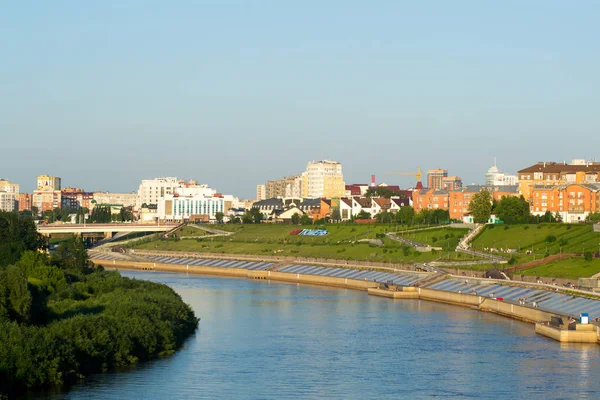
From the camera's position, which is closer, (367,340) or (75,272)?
(367,340)

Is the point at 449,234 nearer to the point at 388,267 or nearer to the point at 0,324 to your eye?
the point at 388,267

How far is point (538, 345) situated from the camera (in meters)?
41.8

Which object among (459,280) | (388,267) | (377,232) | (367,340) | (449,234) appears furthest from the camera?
(377,232)

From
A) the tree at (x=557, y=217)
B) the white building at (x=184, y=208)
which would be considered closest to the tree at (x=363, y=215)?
the tree at (x=557, y=217)

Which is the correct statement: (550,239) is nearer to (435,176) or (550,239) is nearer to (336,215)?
(336,215)

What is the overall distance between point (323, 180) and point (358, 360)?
135 m

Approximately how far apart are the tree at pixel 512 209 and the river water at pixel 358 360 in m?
37.5

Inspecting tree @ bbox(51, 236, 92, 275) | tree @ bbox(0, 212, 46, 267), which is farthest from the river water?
tree @ bbox(0, 212, 46, 267)

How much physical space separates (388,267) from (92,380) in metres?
41.2

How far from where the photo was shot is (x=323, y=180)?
6826 inches

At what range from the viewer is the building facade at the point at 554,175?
102 m

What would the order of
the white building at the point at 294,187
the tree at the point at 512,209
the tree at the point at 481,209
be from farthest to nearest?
the white building at the point at 294,187, the tree at the point at 481,209, the tree at the point at 512,209

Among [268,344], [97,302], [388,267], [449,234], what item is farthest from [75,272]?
[449,234]

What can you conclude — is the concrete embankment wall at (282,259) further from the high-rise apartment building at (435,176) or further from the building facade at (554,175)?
the high-rise apartment building at (435,176)
